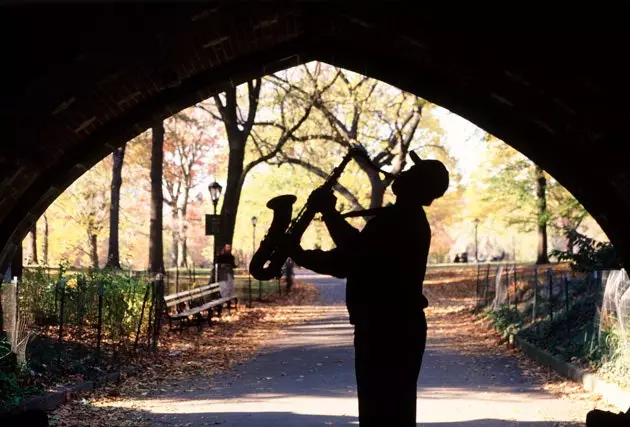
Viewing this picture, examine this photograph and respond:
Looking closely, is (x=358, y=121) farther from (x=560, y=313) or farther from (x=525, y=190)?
(x=560, y=313)

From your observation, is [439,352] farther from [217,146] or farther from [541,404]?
[217,146]

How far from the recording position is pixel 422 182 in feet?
16.2

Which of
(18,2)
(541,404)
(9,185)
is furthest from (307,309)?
(18,2)

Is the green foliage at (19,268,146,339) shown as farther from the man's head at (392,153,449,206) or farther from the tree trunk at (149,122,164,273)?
the tree trunk at (149,122,164,273)

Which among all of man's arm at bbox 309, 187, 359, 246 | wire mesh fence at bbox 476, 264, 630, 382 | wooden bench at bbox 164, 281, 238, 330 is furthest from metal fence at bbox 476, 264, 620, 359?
man's arm at bbox 309, 187, 359, 246

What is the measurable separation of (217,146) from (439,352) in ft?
122

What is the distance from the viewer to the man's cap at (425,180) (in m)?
4.90

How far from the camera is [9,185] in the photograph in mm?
7211

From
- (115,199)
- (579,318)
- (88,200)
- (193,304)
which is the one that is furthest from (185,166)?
(579,318)

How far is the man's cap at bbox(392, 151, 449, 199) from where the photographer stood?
16.1 feet

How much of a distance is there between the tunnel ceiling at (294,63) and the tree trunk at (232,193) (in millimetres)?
16134

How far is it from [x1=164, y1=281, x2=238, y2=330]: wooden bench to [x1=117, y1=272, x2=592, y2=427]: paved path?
283 centimetres

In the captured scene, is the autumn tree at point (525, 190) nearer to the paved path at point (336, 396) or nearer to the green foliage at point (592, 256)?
the green foliage at point (592, 256)

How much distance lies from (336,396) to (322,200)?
595 cm
